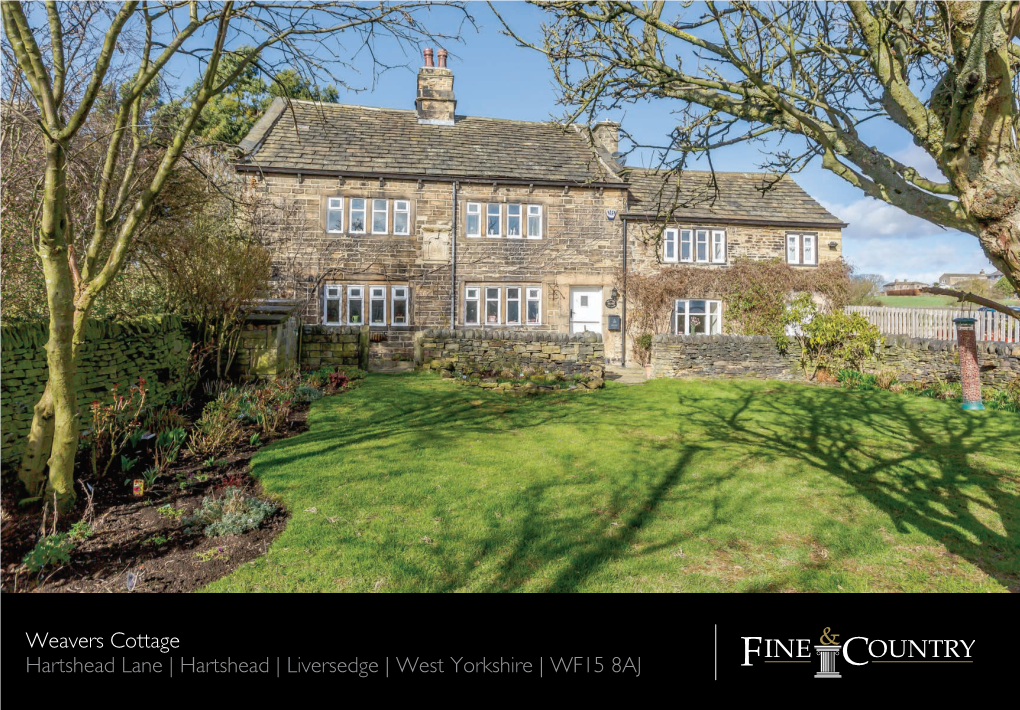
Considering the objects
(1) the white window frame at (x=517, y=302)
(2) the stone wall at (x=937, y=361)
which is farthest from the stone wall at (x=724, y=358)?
(1) the white window frame at (x=517, y=302)

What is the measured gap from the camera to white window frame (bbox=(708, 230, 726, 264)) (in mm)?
20375

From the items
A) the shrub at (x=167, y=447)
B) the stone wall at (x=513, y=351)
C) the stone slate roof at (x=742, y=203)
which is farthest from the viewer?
the stone slate roof at (x=742, y=203)

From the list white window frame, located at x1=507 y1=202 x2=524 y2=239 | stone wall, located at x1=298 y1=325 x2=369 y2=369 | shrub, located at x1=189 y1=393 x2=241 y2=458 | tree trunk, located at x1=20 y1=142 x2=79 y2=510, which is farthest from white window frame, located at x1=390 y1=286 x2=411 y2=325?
tree trunk, located at x1=20 y1=142 x2=79 y2=510

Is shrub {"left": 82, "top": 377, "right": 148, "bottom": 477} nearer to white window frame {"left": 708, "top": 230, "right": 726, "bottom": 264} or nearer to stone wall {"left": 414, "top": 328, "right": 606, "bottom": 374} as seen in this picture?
stone wall {"left": 414, "top": 328, "right": 606, "bottom": 374}

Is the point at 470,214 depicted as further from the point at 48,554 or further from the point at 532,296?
the point at 48,554

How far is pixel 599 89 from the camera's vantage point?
17.1ft

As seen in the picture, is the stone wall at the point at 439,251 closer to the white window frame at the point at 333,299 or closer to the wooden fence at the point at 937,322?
the white window frame at the point at 333,299

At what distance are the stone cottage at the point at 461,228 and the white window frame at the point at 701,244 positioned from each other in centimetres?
5

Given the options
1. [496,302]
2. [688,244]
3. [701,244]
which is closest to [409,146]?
[496,302]

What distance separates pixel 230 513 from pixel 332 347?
339 inches

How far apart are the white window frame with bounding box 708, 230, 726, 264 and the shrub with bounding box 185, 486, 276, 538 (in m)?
19.0

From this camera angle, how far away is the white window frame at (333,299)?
1778 centimetres
